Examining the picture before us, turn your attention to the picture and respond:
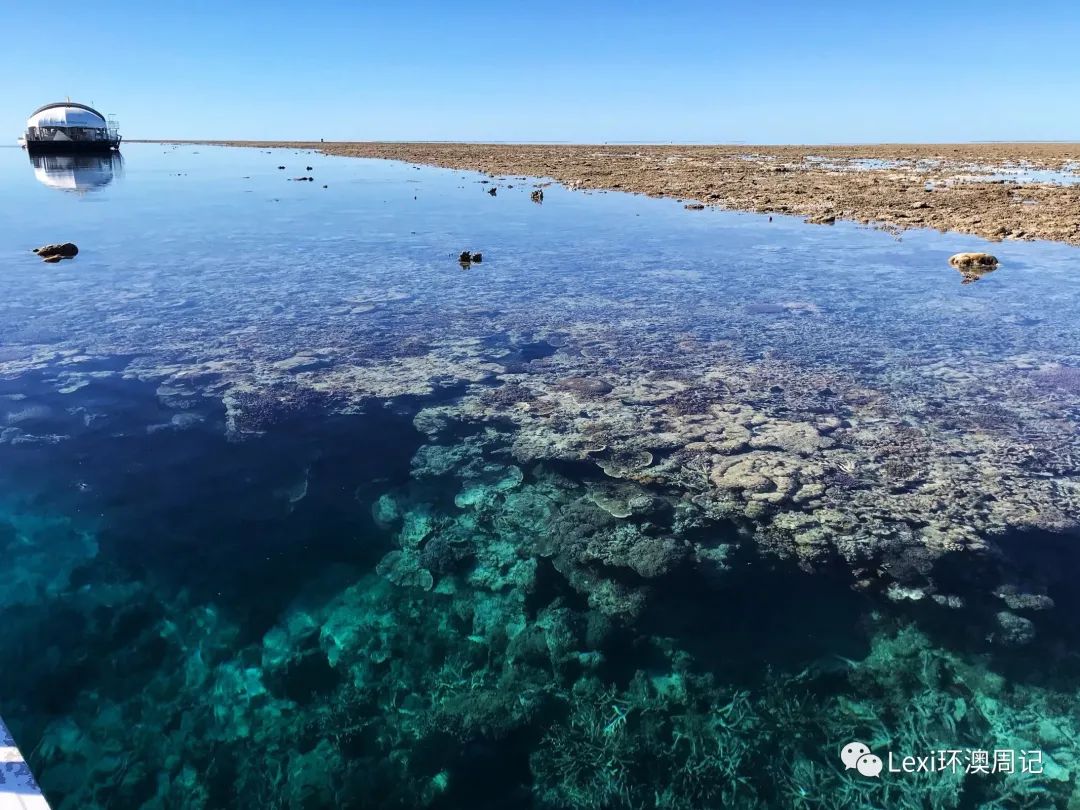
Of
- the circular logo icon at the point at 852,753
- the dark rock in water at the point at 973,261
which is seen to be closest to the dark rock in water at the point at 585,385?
the circular logo icon at the point at 852,753

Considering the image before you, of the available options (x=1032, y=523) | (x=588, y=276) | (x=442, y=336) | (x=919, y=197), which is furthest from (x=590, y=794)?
(x=919, y=197)

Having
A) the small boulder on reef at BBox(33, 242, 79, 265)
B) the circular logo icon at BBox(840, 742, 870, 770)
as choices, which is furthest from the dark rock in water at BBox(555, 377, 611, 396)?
the small boulder on reef at BBox(33, 242, 79, 265)

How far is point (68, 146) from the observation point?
246 ft

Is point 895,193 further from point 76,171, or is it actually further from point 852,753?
point 76,171

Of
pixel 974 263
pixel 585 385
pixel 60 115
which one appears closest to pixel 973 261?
pixel 974 263

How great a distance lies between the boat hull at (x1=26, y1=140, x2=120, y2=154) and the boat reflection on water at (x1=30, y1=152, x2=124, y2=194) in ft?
3.52

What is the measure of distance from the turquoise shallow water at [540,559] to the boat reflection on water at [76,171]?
44157 mm

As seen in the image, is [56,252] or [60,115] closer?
[56,252]

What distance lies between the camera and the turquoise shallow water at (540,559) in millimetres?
4113

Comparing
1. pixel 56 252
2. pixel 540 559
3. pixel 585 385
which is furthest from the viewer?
pixel 56 252

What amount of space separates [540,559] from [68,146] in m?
95.5

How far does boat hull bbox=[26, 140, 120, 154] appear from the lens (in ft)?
241

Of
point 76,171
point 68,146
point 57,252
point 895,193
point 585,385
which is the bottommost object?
point 585,385

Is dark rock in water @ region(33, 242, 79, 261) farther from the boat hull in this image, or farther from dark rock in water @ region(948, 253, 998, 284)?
the boat hull
